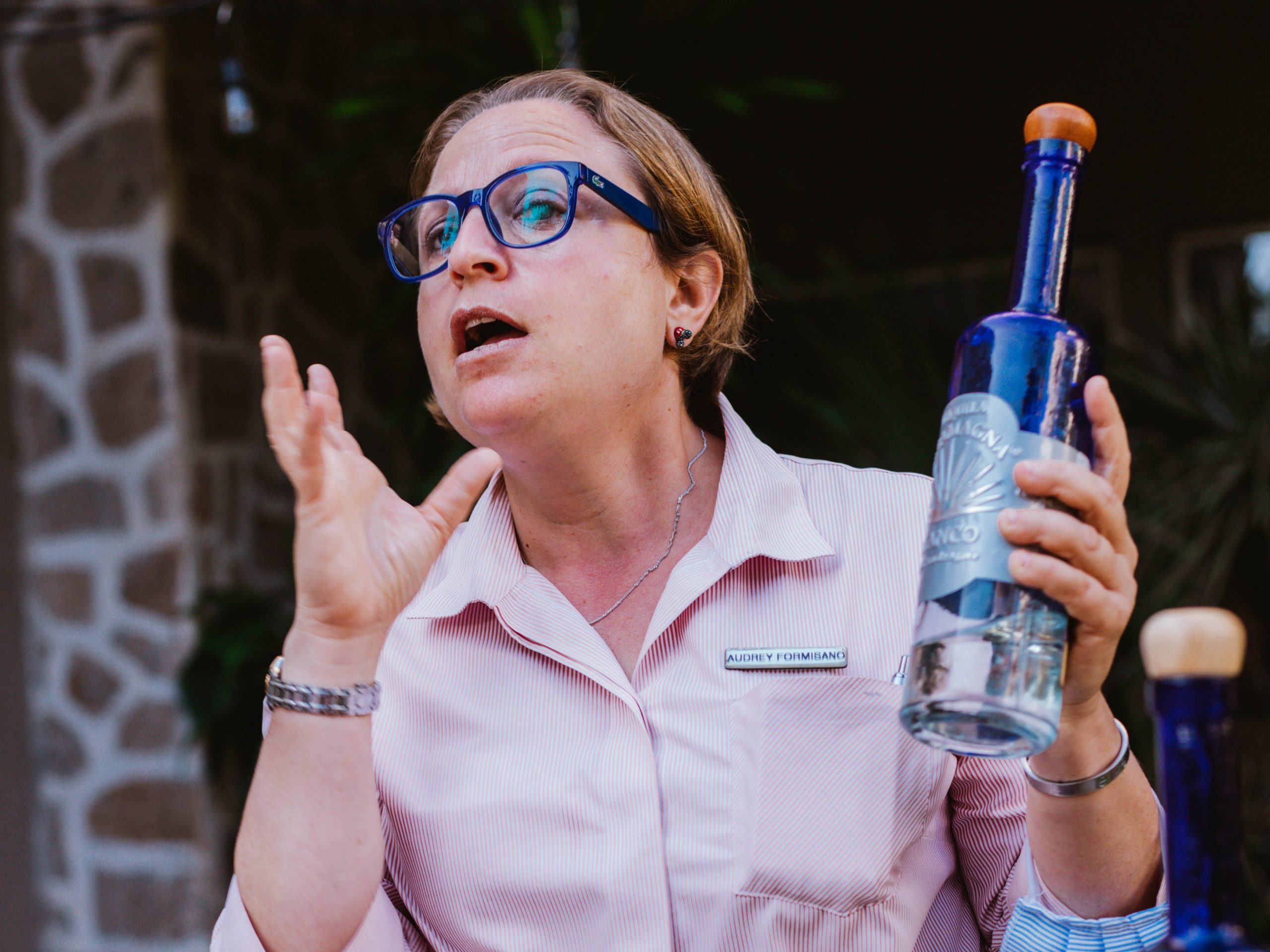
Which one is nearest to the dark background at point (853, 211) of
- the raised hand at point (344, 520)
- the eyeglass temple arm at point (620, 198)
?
the eyeglass temple arm at point (620, 198)

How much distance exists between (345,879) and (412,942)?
9.9 inches

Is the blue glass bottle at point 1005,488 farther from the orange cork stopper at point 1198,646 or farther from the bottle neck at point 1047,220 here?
the orange cork stopper at point 1198,646

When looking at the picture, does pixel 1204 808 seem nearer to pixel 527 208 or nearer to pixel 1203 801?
pixel 1203 801

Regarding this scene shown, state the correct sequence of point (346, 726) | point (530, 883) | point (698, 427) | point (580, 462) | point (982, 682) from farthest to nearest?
1. point (698, 427)
2. point (580, 462)
3. point (530, 883)
4. point (346, 726)
5. point (982, 682)

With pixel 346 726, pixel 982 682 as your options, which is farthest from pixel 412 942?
pixel 982 682

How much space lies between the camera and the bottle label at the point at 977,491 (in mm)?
766

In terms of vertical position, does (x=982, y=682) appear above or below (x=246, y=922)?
above

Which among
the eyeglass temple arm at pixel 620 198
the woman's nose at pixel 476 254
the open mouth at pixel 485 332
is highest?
the eyeglass temple arm at pixel 620 198

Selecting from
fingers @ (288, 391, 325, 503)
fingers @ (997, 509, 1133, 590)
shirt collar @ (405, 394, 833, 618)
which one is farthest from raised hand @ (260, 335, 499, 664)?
fingers @ (997, 509, 1133, 590)

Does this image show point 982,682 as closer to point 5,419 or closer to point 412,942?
point 412,942

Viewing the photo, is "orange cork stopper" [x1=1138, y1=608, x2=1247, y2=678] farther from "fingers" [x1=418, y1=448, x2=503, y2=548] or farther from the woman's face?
the woman's face

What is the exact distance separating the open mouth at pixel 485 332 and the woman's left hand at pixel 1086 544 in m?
0.64

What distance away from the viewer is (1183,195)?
3.97 m

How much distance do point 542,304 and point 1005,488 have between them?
0.62 m
